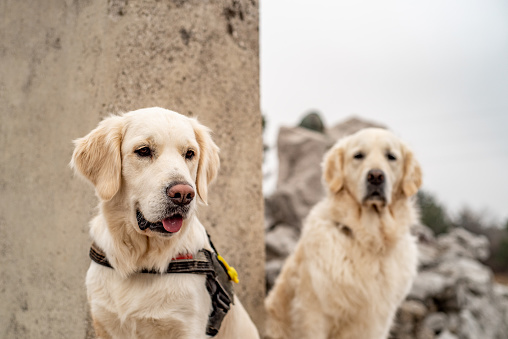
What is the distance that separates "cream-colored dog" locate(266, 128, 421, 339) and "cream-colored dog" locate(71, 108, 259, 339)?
147 cm

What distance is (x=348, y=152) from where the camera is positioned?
11.9 feet

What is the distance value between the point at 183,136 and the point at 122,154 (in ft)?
0.99

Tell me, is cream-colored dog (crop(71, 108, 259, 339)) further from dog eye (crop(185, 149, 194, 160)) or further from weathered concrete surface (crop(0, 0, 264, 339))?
weathered concrete surface (crop(0, 0, 264, 339))

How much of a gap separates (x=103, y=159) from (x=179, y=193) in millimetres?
460

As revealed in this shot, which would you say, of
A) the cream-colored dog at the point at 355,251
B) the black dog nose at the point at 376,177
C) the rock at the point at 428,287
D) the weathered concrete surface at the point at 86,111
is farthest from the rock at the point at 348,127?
the weathered concrete surface at the point at 86,111

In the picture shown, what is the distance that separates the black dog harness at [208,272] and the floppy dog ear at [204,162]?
306 mm

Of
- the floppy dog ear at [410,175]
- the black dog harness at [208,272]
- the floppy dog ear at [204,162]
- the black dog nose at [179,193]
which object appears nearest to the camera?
the black dog nose at [179,193]

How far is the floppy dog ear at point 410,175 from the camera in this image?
11.6ft

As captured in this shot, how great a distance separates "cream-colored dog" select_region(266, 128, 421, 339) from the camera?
3.24m

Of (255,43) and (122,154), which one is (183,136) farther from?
(255,43)

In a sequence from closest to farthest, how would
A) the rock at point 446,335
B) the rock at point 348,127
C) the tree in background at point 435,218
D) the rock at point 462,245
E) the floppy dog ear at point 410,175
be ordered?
the floppy dog ear at point 410,175
the rock at point 446,335
the rock at point 462,245
the rock at point 348,127
the tree in background at point 435,218

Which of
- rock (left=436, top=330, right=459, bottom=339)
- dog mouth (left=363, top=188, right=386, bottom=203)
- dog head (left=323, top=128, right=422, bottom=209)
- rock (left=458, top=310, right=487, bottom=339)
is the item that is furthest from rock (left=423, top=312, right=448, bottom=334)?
dog mouth (left=363, top=188, right=386, bottom=203)

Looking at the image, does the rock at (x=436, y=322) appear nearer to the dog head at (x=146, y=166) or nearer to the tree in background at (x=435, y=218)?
the dog head at (x=146, y=166)

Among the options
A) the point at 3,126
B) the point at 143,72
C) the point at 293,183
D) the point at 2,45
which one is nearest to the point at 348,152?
the point at 143,72
